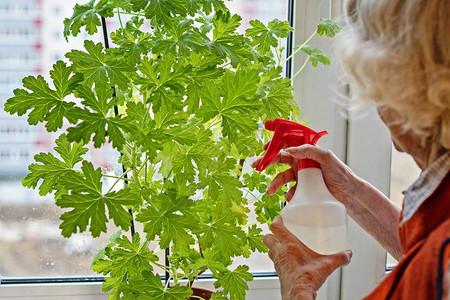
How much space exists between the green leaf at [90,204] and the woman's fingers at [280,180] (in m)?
0.26

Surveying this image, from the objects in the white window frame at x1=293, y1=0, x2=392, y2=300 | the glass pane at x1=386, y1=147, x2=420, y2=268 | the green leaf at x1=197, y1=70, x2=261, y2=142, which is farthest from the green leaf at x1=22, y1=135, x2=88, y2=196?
the glass pane at x1=386, y1=147, x2=420, y2=268

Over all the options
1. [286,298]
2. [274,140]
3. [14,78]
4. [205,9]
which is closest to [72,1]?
[14,78]

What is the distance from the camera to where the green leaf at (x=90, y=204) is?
70 centimetres

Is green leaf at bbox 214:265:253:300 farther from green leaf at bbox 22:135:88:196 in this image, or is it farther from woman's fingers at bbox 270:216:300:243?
green leaf at bbox 22:135:88:196

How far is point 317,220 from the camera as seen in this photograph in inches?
30.8

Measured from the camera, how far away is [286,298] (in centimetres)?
78

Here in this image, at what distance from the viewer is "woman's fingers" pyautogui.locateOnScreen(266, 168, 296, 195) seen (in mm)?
910

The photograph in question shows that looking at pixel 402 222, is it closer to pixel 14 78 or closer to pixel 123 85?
pixel 123 85

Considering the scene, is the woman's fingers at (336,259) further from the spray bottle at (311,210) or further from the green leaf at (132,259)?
the green leaf at (132,259)

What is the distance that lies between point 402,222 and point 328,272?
0.19m

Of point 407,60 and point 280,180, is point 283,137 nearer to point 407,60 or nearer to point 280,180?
point 280,180

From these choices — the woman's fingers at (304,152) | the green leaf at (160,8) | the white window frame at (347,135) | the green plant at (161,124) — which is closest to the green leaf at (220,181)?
the green plant at (161,124)

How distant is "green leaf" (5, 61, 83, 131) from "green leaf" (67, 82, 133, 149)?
4cm

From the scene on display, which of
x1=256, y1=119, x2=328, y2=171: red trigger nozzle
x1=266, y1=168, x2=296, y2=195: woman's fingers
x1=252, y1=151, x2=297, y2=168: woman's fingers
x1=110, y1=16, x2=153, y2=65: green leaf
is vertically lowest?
x1=266, y1=168, x2=296, y2=195: woman's fingers
